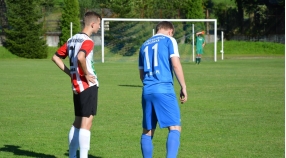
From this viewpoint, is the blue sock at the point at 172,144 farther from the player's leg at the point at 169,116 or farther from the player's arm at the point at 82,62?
the player's arm at the point at 82,62

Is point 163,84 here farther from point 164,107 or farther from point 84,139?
point 84,139

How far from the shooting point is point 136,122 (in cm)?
1151

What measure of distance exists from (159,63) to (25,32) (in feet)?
134

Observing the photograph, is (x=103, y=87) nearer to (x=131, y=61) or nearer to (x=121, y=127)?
(x=121, y=127)

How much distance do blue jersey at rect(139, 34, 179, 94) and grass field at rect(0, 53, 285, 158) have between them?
4.71 feet

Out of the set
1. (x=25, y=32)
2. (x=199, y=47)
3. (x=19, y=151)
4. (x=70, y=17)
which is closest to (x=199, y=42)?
(x=199, y=47)

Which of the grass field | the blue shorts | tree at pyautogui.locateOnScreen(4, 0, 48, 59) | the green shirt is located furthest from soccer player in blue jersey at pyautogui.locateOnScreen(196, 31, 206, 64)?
the blue shorts

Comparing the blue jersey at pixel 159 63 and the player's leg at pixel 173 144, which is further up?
the blue jersey at pixel 159 63

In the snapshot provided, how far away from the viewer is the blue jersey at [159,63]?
23.3 feet

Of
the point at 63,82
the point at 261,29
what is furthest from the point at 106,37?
the point at 261,29

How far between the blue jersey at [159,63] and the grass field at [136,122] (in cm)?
143

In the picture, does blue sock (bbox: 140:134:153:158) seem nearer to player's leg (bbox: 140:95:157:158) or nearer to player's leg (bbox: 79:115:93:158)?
player's leg (bbox: 140:95:157:158)

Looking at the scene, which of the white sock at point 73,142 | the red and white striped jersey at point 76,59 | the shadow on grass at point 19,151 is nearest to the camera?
the red and white striped jersey at point 76,59

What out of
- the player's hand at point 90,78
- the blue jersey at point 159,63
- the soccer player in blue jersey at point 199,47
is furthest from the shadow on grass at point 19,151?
the soccer player in blue jersey at point 199,47
